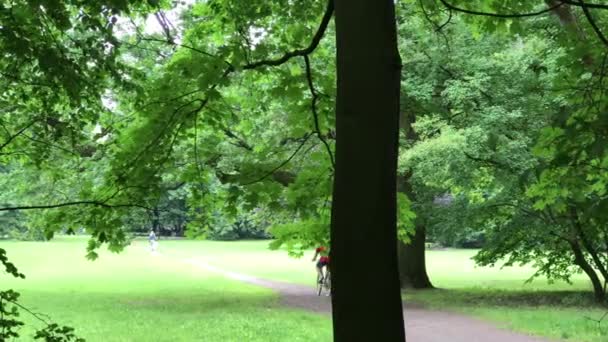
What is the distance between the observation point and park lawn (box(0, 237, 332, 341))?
39.7ft

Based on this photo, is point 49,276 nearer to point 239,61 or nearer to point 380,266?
point 239,61

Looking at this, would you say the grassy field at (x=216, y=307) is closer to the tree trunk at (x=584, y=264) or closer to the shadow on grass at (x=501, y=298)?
the shadow on grass at (x=501, y=298)

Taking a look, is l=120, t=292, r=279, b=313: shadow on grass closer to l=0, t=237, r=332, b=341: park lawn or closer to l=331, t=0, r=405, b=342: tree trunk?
l=0, t=237, r=332, b=341: park lawn

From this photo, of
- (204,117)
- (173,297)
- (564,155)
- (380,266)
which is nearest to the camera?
(380,266)

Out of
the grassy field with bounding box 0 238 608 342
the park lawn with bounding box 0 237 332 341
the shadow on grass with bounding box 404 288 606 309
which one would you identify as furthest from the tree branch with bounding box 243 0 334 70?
the shadow on grass with bounding box 404 288 606 309

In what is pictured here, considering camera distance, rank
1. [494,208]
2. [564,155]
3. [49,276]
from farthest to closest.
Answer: [49,276]
[494,208]
[564,155]

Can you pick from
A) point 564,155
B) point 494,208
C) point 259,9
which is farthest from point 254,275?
point 564,155

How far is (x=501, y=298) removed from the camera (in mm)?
18359

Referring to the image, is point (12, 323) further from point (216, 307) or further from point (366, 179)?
point (216, 307)

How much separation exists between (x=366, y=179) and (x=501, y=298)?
661 inches

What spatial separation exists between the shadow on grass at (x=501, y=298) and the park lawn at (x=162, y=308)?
163 inches

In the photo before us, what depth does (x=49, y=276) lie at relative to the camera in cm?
2716

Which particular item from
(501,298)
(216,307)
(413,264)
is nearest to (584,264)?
(501,298)

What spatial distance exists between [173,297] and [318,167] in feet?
49.5
